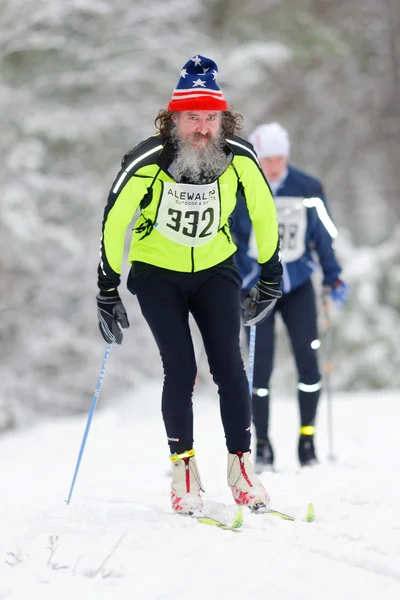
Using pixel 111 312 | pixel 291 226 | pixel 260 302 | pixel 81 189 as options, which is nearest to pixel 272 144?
pixel 291 226

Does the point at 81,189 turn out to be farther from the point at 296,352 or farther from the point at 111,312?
the point at 111,312

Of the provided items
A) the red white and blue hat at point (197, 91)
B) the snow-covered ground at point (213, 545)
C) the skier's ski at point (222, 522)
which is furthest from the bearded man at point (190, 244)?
the snow-covered ground at point (213, 545)

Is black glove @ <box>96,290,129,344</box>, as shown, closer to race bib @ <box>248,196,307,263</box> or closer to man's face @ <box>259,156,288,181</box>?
race bib @ <box>248,196,307,263</box>

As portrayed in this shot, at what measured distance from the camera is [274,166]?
612 centimetres

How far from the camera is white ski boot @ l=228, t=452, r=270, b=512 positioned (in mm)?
4062

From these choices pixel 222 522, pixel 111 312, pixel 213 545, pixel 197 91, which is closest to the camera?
pixel 213 545

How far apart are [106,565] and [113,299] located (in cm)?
155

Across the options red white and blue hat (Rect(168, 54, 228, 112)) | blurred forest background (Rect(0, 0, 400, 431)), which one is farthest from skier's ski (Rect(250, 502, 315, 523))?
blurred forest background (Rect(0, 0, 400, 431))

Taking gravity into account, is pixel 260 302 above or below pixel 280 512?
above

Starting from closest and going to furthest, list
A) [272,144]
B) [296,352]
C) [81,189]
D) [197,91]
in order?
[197,91] → [272,144] → [296,352] → [81,189]

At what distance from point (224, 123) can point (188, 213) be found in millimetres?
504

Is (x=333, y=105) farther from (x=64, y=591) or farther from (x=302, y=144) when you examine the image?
(x=64, y=591)

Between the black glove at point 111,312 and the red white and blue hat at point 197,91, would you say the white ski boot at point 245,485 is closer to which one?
the black glove at point 111,312

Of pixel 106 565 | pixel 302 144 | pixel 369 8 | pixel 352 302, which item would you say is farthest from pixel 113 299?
pixel 369 8
